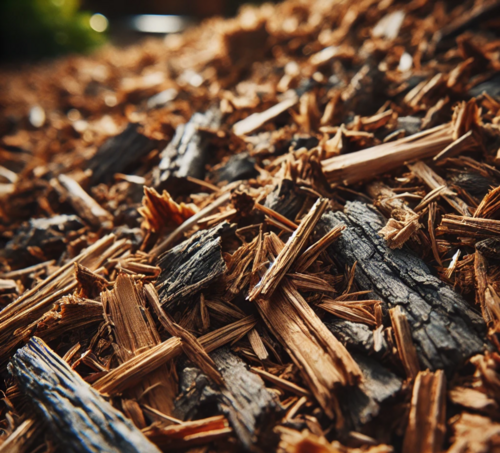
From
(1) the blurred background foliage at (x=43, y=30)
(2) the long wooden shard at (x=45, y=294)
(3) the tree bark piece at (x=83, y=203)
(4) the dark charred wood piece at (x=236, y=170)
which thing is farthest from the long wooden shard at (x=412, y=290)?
(1) the blurred background foliage at (x=43, y=30)

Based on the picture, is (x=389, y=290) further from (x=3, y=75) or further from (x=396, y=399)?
(x=3, y=75)

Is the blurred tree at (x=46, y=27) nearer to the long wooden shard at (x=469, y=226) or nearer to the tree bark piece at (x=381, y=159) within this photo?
the tree bark piece at (x=381, y=159)

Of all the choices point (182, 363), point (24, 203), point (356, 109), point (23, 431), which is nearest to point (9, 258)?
point (24, 203)

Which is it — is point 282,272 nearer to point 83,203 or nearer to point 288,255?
point 288,255

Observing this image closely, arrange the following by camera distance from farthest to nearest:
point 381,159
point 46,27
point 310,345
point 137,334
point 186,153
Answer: point 46,27 < point 186,153 < point 381,159 < point 137,334 < point 310,345

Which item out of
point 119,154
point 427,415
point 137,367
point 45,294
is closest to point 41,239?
point 45,294

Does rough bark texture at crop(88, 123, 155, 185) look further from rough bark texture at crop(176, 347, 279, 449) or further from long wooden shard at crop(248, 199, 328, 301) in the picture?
rough bark texture at crop(176, 347, 279, 449)

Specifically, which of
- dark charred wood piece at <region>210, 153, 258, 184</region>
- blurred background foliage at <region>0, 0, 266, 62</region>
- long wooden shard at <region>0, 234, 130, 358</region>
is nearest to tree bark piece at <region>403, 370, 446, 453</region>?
dark charred wood piece at <region>210, 153, 258, 184</region>

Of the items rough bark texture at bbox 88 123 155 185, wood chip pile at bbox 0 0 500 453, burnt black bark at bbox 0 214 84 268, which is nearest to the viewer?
wood chip pile at bbox 0 0 500 453
